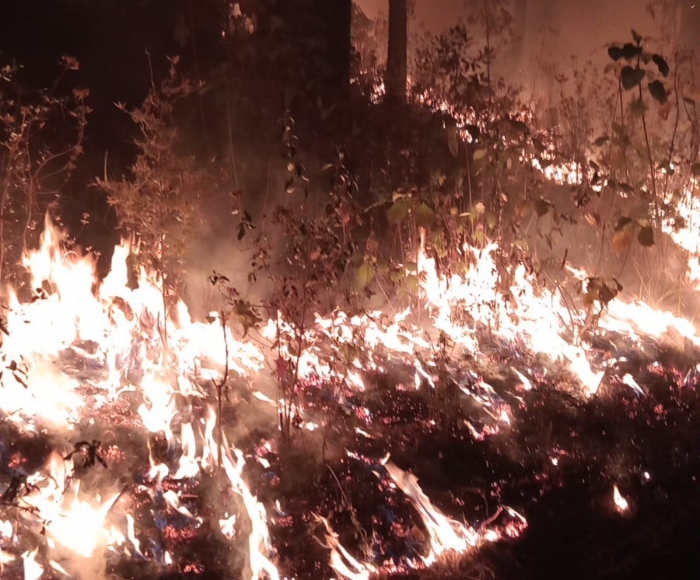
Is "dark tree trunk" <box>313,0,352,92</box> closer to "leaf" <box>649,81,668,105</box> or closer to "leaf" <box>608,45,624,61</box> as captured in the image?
"leaf" <box>608,45,624,61</box>

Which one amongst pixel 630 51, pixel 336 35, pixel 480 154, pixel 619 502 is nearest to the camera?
pixel 619 502

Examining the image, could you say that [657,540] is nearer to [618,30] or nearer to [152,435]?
[152,435]

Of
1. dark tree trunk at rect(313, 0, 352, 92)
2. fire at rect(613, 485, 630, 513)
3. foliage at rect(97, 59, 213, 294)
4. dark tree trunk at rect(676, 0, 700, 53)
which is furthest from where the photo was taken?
dark tree trunk at rect(676, 0, 700, 53)

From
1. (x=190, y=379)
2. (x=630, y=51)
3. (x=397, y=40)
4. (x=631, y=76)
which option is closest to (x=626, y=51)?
(x=630, y=51)

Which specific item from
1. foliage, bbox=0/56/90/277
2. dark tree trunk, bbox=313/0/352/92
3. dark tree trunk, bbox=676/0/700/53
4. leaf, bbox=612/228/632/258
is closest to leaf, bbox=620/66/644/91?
leaf, bbox=612/228/632/258

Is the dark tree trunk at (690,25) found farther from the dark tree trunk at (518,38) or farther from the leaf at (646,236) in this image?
the leaf at (646,236)

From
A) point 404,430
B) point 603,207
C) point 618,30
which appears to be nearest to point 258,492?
point 404,430

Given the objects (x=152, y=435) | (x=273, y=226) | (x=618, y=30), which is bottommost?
(x=152, y=435)

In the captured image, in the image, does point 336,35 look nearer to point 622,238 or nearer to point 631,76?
point 631,76

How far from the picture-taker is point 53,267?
15.0 feet

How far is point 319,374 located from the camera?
4543 mm

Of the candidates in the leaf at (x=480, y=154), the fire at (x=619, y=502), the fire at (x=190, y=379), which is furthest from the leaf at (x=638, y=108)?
the fire at (x=619, y=502)

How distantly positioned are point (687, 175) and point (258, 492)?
4853mm

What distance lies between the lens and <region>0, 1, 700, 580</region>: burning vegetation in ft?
10.2
